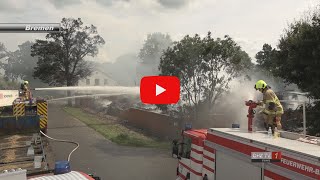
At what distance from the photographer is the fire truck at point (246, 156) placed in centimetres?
529

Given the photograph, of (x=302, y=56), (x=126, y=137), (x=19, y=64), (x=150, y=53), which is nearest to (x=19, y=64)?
(x=19, y=64)

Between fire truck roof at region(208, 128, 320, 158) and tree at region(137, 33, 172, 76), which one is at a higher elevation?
tree at region(137, 33, 172, 76)

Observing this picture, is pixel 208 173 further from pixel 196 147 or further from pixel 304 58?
pixel 304 58

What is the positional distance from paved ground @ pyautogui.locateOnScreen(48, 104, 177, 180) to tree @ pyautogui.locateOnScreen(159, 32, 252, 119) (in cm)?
572

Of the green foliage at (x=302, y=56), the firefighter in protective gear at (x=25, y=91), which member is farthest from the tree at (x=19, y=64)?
the green foliage at (x=302, y=56)

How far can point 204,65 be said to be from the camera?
2323 centimetres

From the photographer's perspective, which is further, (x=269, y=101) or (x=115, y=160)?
(x=115, y=160)

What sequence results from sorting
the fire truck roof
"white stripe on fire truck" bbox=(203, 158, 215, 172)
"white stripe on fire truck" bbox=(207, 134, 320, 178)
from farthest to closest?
"white stripe on fire truck" bbox=(203, 158, 215, 172)
the fire truck roof
"white stripe on fire truck" bbox=(207, 134, 320, 178)

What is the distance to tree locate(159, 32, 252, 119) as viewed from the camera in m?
22.7

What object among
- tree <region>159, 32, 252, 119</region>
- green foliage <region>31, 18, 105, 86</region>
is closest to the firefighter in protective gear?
tree <region>159, 32, 252, 119</region>

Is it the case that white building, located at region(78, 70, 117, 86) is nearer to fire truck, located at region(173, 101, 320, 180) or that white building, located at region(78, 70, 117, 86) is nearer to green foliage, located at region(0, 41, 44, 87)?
green foliage, located at region(0, 41, 44, 87)

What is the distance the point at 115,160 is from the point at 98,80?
6840 cm

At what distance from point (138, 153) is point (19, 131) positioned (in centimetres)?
624

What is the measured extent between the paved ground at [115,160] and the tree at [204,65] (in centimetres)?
572
